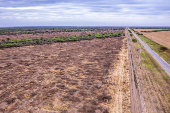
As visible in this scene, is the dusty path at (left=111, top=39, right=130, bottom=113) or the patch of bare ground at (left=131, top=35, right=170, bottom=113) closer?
the dusty path at (left=111, top=39, right=130, bottom=113)

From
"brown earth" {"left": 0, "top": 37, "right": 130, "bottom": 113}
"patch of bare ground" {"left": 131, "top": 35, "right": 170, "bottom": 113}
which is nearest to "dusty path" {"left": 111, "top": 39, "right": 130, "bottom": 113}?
"brown earth" {"left": 0, "top": 37, "right": 130, "bottom": 113}

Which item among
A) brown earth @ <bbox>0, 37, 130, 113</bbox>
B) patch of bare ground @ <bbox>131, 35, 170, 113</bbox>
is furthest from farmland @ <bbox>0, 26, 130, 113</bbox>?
patch of bare ground @ <bbox>131, 35, 170, 113</bbox>

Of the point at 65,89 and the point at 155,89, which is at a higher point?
the point at 155,89

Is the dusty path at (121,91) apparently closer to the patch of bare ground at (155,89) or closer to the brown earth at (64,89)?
the brown earth at (64,89)

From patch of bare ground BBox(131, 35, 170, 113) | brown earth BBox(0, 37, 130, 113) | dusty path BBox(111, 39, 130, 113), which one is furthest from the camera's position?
brown earth BBox(0, 37, 130, 113)

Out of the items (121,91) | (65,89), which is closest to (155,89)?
(121,91)

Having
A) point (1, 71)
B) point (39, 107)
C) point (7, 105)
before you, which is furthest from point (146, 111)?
point (1, 71)

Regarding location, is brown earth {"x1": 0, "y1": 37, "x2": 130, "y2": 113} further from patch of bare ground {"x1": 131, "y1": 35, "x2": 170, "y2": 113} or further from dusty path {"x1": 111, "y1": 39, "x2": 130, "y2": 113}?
patch of bare ground {"x1": 131, "y1": 35, "x2": 170, "y2": 113}

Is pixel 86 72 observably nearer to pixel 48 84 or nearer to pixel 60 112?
pixel 48 84

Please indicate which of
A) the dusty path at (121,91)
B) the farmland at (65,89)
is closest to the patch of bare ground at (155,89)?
the dusty path at (121,91)

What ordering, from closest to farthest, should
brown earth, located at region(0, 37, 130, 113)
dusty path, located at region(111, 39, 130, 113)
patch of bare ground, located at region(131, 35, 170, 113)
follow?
dusty path, located at region(111, 39, 130, 113) → patch of bare ground, located at region(131, 35, 170, 113) → brown earth, located at region(0, 37, 130, 113)

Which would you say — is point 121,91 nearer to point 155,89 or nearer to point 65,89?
point 155,89
